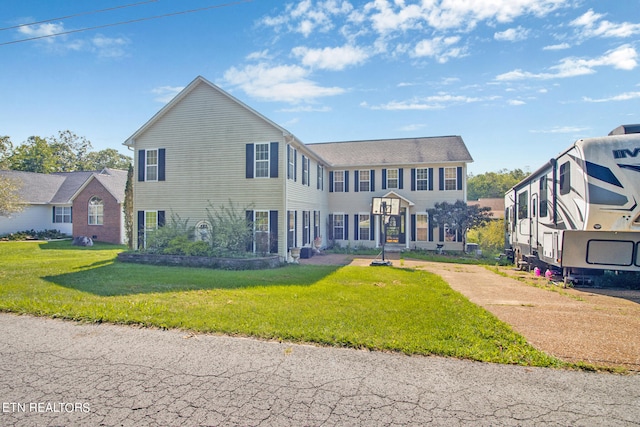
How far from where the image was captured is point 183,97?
1545 cm

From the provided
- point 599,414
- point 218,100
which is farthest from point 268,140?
point 599,414

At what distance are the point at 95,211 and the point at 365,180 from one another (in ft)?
62.6

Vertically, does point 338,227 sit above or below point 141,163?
below

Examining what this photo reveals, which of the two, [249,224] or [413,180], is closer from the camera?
[249,224]

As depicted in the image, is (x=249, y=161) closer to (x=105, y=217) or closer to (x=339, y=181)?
(x=339, y=181)

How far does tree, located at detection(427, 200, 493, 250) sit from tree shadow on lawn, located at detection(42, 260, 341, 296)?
924cm

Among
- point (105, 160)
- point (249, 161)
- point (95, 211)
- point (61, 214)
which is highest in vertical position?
point (105, 160)

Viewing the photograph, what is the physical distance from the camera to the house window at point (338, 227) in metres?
21.3

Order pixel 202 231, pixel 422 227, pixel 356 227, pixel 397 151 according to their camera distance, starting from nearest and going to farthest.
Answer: pixel 202 231, pixel 422 227, pixel 356 227, pixel 397 151

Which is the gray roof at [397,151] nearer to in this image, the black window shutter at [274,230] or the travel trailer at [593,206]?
the black window shutter at [274,230]

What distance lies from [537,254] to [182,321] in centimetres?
1086

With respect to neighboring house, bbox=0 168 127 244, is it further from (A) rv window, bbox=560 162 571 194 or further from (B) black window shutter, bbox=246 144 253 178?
(A) rv window, bbox=560 162 571 194

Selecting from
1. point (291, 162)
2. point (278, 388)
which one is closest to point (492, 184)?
point (291, 162)

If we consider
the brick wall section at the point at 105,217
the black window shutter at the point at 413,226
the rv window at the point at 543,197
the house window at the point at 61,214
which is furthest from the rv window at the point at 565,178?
the house window at the point at 61,214
